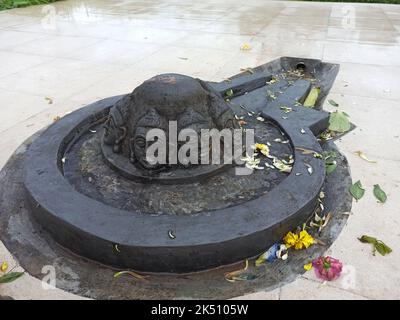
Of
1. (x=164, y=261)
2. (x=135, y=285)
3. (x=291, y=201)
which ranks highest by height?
(x=291, y=201)

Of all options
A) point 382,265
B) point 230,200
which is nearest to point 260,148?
point 230,200

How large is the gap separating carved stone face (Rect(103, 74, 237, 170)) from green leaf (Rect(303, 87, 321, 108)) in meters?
1.79

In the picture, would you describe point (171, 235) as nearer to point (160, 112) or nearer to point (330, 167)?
point (160, 112)

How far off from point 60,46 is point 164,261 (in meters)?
5.82

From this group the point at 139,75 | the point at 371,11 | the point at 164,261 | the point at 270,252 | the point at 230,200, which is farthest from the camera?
the point at 371,11

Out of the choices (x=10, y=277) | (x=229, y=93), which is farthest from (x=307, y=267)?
(x=229, y=93)

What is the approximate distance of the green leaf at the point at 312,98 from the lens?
434 cm

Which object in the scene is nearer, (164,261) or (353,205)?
(164,261)

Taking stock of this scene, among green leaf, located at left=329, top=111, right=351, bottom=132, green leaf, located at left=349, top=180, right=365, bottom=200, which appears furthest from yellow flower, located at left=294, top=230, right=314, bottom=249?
green leaf, located at left=329, top=111, right=351, bottom=132

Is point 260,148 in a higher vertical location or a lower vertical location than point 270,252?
higher

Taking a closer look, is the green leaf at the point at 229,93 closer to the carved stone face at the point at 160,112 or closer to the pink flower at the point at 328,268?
the carved stone face at the point at 160,112

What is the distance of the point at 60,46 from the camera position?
6.73 meters

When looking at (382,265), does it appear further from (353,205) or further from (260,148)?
(260,148)

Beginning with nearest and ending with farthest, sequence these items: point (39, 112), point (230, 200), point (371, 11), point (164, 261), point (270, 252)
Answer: point (164, 261)
point (270, 252)
point (230, 200)
point (39, 112)
point (371, 11)
